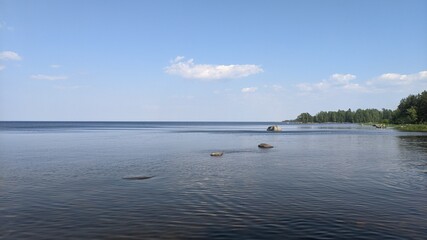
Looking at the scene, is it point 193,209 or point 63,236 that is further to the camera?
point 193,209

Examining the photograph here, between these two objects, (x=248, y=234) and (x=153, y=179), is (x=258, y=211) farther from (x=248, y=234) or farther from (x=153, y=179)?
(x=153, y=179)

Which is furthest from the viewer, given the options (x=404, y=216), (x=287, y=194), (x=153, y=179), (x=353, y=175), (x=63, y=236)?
(x=353, y=175)

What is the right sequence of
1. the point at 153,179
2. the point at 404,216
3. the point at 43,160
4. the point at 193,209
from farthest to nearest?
the point at 43,160, the point at 153,179, the point at 193,209, the point at 404,216

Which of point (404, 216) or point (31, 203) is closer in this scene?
point (404, 216)

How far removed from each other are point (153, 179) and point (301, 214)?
659 inches

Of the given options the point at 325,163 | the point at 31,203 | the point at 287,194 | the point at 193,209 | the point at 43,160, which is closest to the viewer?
the point at 193,209

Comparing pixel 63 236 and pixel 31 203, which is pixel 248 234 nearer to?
pixel 63 236

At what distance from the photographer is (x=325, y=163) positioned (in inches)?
1805

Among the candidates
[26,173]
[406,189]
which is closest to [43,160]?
[26,173]

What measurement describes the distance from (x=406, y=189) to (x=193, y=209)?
17999 mm

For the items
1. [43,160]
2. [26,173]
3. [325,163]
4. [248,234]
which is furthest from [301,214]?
[43,160]

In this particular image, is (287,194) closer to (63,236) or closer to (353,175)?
(353,175)

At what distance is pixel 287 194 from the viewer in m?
26.8

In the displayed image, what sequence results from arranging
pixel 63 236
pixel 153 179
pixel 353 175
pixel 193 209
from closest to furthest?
pixel 63 236 < pixel 193 209 < pixel 153 179 < pixel 353 175
